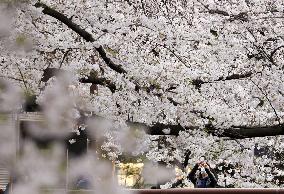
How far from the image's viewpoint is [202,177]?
32.6ft

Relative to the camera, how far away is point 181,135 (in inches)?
277

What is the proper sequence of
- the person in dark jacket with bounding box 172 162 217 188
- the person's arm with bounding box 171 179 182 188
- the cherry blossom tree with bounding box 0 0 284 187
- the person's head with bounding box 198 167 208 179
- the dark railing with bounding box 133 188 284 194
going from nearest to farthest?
1. the dark railing with bounding box 133 188 284 194
2. the cherry blossom tree with bounding box 0 0 284 187
3. the person in dark jacket with bounding box 172 162 217 188
4. the person's head with bounding box 198 167 208 179
5. the person's arm with bounding box 171 179 182 188

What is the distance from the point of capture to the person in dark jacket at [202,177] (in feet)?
31.8

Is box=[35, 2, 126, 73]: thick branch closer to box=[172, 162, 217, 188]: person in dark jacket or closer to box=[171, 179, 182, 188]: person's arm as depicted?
box=[172, 162, 217, 188]: person in dark jacket

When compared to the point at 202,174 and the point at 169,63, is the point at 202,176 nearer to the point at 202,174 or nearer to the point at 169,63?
the point at 202,174

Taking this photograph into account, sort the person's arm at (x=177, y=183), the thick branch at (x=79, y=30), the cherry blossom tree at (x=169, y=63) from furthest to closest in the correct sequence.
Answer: the person's arm at (x=177, y=183), the cherry blossom tree at (x=169, y=63), the thick branch at (x=79, y=30)

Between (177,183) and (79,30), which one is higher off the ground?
(79,30)

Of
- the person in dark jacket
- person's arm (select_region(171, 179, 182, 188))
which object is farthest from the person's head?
person's arm (select_region(171, 179, 182, 188))

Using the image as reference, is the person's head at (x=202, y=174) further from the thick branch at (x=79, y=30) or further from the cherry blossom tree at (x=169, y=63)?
the thick branch at (x=79, y=30)

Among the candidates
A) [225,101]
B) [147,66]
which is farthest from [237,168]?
[147,66]

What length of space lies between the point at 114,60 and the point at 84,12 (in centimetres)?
64

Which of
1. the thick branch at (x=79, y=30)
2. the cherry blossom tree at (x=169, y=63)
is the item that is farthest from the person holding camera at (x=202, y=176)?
the thick branch at (x=79, y=30)

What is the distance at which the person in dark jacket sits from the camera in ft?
31.8

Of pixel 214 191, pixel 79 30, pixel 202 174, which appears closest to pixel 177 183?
pixel 202 174
